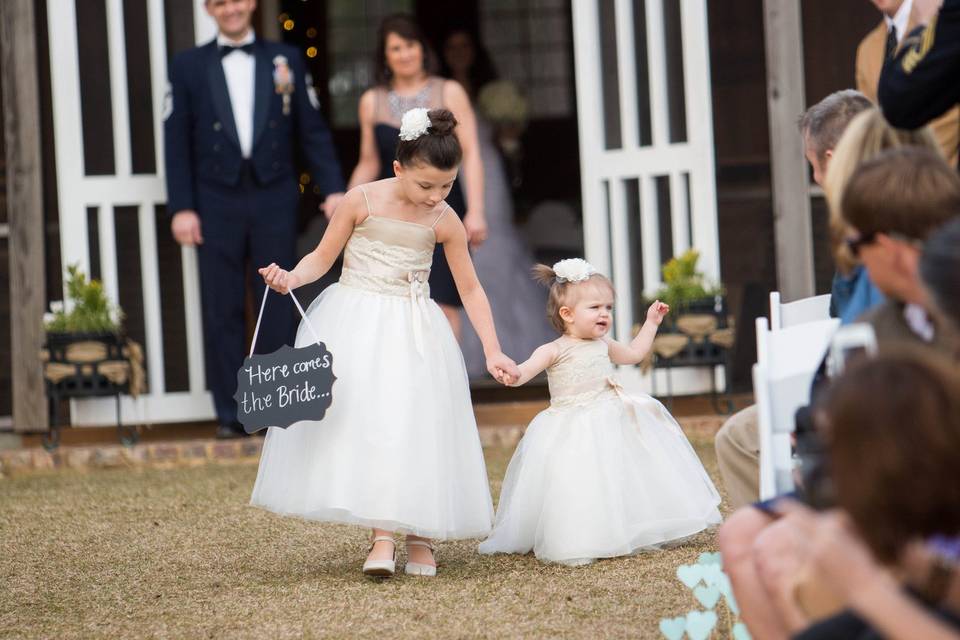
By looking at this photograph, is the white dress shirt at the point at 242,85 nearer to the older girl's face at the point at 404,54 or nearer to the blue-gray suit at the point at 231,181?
the blue-gray suit at the point at 231,181

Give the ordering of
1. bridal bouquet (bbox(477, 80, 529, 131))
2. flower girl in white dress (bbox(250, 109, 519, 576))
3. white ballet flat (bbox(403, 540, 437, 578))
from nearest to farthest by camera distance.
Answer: flower girl in white dress (bbox(250, 109, 519, 576))
white ballet flat (bbox(403, 540, 437, 578))
bridal bouquet (bbox(477, 80, 529, 131))

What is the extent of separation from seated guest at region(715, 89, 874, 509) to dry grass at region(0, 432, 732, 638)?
0.33 m

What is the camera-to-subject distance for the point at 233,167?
6.46m

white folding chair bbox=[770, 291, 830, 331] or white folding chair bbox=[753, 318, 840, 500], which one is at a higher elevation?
white folding chair bbox=[770, 291, 830, 331]

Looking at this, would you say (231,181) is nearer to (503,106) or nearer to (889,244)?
(503,106)

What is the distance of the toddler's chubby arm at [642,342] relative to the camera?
14.2 ft

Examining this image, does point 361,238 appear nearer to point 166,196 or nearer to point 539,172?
point 166,196

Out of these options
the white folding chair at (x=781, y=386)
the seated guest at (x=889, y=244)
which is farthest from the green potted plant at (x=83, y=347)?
the seated guest at (x=889, y=244)

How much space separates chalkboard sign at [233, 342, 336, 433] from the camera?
3.92 meters

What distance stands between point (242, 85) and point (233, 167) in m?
0.39

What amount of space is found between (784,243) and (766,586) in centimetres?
460

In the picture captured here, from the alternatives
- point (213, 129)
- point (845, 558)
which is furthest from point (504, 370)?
point (213, 129)

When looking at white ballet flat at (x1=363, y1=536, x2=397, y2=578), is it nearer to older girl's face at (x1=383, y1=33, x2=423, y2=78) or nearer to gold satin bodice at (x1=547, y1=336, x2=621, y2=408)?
gold satin bodice at (x1=547, y1=336, x2=621, y2=408)

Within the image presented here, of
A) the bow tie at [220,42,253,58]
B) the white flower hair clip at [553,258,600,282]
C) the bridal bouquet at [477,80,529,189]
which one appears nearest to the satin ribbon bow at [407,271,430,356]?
the white flower hair clip at [553,258,600,282]
